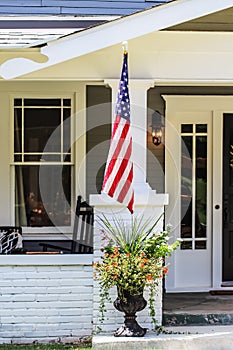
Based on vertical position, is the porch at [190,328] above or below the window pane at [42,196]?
below

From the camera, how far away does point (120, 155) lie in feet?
16.1

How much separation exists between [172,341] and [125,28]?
104 inches

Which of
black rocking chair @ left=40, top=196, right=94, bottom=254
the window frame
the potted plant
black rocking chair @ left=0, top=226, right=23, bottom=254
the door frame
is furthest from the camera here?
the door frame

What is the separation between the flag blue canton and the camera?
16.1 ft

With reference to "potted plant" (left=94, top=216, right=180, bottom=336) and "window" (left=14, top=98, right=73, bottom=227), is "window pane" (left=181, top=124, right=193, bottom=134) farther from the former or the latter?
"potted plant" (left=94, top=216, right=180, bottom=336)

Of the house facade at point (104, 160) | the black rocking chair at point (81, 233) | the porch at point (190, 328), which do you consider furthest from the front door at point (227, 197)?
the black rocking chair at point (81, 233)

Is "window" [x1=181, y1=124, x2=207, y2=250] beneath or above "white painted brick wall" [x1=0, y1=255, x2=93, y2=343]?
above

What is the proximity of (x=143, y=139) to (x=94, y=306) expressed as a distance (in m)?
1.55

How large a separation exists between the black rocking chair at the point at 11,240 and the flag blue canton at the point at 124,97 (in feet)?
6.53

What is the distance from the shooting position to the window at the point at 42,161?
6.71 m

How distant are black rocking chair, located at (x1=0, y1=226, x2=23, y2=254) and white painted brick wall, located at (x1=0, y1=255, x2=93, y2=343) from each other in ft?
2.08

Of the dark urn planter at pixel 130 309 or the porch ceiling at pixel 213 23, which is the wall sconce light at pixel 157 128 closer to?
the porch ceiling at pixel 213 23

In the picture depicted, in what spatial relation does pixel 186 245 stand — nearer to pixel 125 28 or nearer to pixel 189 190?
pixel 189 190

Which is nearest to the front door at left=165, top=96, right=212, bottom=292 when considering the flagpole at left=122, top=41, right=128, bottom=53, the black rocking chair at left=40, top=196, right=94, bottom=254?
the black rocking chair at left=40, top=196, right=94, bottom=254
